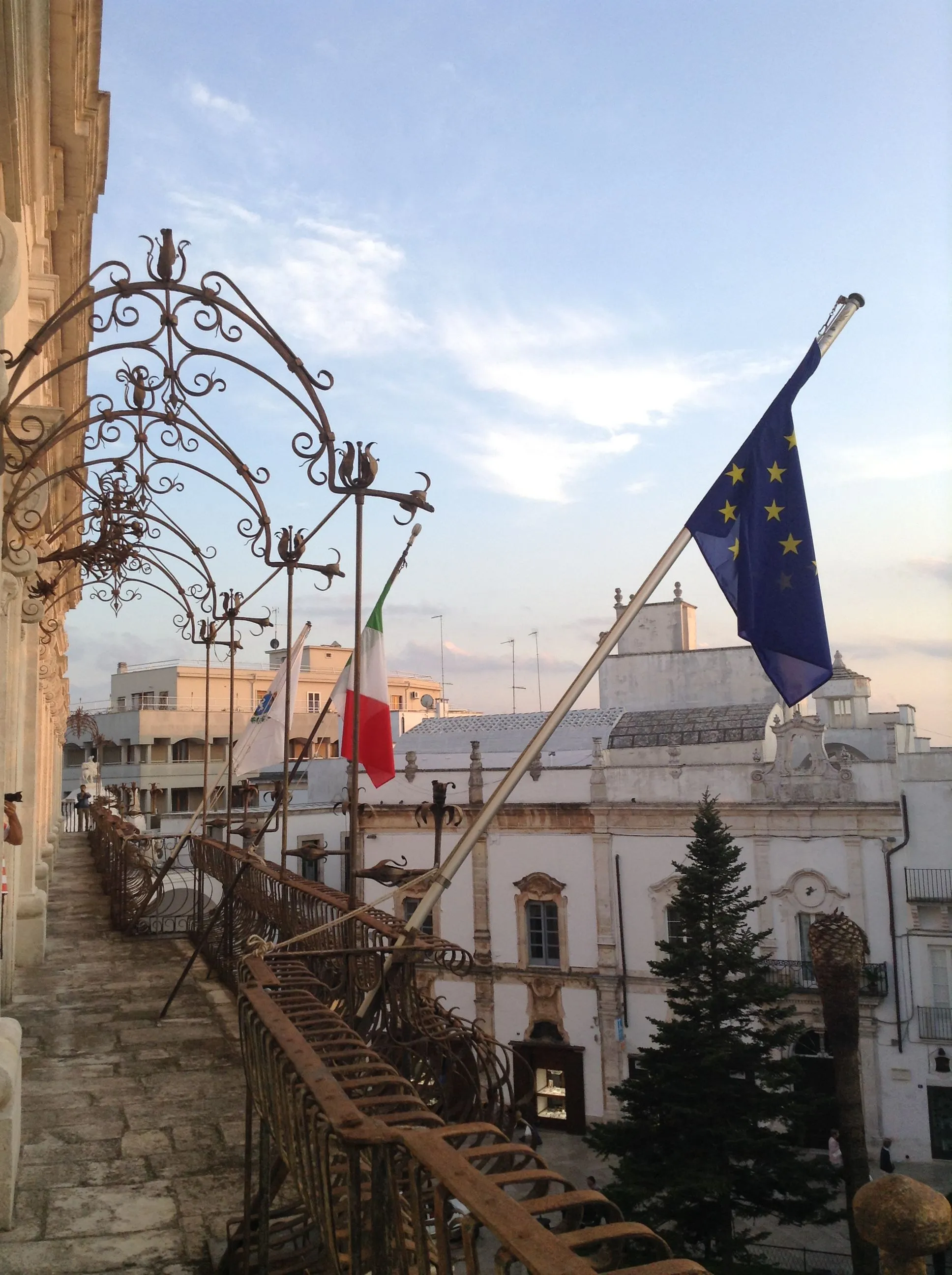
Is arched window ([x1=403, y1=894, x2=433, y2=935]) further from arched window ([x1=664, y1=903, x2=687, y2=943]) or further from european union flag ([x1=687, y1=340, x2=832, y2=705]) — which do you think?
european union flag ([x1=687, y1=340, x2=832, y2=705])

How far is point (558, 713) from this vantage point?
197 inches

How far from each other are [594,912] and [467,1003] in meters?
4.25

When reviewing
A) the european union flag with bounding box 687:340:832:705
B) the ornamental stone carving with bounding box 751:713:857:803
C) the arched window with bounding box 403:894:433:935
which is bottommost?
the arched window with bounding box 403:894:433:935

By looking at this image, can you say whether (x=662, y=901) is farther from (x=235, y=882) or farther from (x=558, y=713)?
(x=558, y=713)

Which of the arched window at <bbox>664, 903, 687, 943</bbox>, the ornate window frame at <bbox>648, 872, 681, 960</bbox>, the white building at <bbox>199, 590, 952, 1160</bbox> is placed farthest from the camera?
the ornate window frame at <bbox>648, 872, 681, 960</bbox>

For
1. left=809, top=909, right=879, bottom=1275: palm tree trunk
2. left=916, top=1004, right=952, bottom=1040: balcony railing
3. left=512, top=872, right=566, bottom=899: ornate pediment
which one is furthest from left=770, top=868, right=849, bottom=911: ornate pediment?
left=512, top=872, right=566, bottom=899: ornate pediment

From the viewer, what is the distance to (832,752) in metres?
26.9

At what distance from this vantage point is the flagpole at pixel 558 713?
14.0 feet

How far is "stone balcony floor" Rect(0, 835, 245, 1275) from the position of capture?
11.7ft

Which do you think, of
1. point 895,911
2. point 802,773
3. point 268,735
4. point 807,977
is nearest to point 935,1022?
point 895,911

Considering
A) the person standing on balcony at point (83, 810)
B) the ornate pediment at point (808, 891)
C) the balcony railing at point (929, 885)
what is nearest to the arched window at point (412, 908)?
the person standing on balcony at point (83, 810)

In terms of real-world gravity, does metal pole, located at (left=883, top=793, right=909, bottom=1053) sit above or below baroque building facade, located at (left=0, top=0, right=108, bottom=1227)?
below

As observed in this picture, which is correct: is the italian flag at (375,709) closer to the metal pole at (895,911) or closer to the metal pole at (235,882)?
the metal pole at (235,882)

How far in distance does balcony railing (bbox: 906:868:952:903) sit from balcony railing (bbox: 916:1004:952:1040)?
217 centimetres
